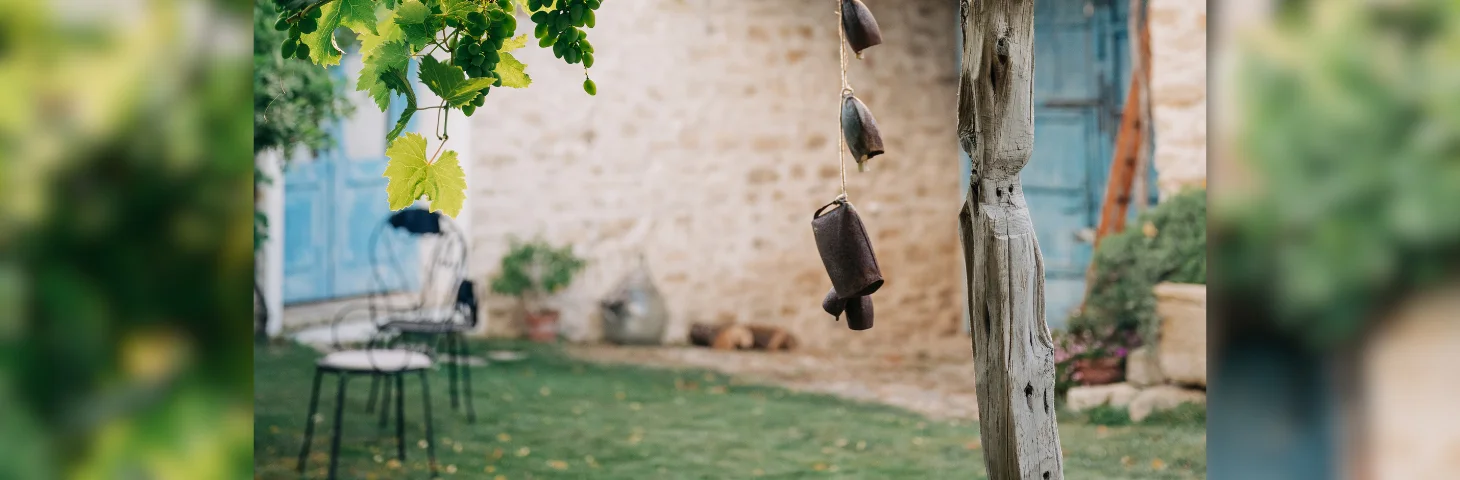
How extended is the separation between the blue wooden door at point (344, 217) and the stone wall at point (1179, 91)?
4.31 metres

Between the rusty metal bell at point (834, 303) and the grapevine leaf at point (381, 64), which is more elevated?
the grapevine leaf at point (381, 64)

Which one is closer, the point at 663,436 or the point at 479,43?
the point at 479,43

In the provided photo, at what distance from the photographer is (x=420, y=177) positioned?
1009 millimetres

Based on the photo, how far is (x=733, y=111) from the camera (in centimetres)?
618

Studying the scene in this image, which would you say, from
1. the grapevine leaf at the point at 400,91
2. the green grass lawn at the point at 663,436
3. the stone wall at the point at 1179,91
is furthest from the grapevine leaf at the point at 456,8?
the stone wall at the point at 1179,91

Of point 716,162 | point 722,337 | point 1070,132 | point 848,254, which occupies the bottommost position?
point 722,337

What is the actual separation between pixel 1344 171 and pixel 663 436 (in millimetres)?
3212

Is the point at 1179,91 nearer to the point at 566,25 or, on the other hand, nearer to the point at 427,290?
the point at 566,25

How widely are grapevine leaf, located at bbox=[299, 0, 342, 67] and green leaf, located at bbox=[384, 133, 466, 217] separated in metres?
0.13

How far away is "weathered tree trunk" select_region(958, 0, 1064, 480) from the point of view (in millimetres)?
1320

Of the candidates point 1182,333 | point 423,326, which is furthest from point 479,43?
point 1182,333

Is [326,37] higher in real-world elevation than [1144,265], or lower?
higher

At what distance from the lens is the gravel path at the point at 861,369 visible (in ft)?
16.3

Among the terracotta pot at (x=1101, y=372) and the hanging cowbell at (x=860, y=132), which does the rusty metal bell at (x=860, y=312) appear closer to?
the hanging cowbell at (x=860, y=132)
